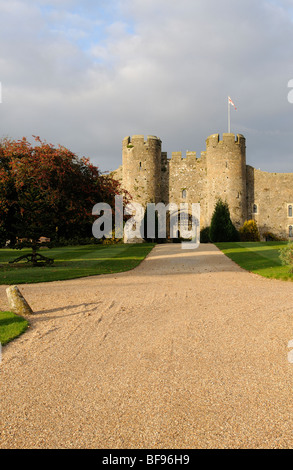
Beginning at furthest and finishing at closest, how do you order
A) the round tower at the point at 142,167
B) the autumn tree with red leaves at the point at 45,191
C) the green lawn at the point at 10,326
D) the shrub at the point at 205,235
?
the round tower at the point at 142,167 < the shrub at the point at 205,235 < the autumn tree with red leaves at the point at 45,191 < the green lawn at the point at 10,326

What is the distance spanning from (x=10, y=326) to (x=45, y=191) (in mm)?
A: 9738

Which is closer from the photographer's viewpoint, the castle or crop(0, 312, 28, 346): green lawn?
crop(0, 312, 28, 346): green lawn

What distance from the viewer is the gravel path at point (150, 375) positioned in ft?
10.6

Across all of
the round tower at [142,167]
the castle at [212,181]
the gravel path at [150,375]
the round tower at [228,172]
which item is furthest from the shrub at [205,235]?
the gravel path at [150,375]

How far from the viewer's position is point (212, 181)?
127ft

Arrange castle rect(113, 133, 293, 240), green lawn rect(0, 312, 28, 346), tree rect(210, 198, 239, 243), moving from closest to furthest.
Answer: green lawn rect(0, 312, 28, 346), tree rect(210, 198, 239, 243), castle rect(113, 133, 293, 240)

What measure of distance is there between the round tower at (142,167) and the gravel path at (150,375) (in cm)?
3013

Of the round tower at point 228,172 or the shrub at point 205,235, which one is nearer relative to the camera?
the shrub at point 205,235

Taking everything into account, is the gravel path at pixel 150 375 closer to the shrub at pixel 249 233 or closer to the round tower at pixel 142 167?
the shrub at pixel 249 233

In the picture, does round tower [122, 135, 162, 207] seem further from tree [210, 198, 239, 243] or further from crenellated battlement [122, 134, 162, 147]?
tree [210, 198, 239, 243]

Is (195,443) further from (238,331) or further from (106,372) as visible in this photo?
(238,331)

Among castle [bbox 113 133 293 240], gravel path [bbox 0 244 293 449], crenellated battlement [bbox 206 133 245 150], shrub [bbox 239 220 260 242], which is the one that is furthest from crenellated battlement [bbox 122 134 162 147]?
gravel path [bbox 0 244 293 449]

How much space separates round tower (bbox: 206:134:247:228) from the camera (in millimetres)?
37938

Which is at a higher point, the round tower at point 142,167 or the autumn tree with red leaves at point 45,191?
the round tower at point 142,167
